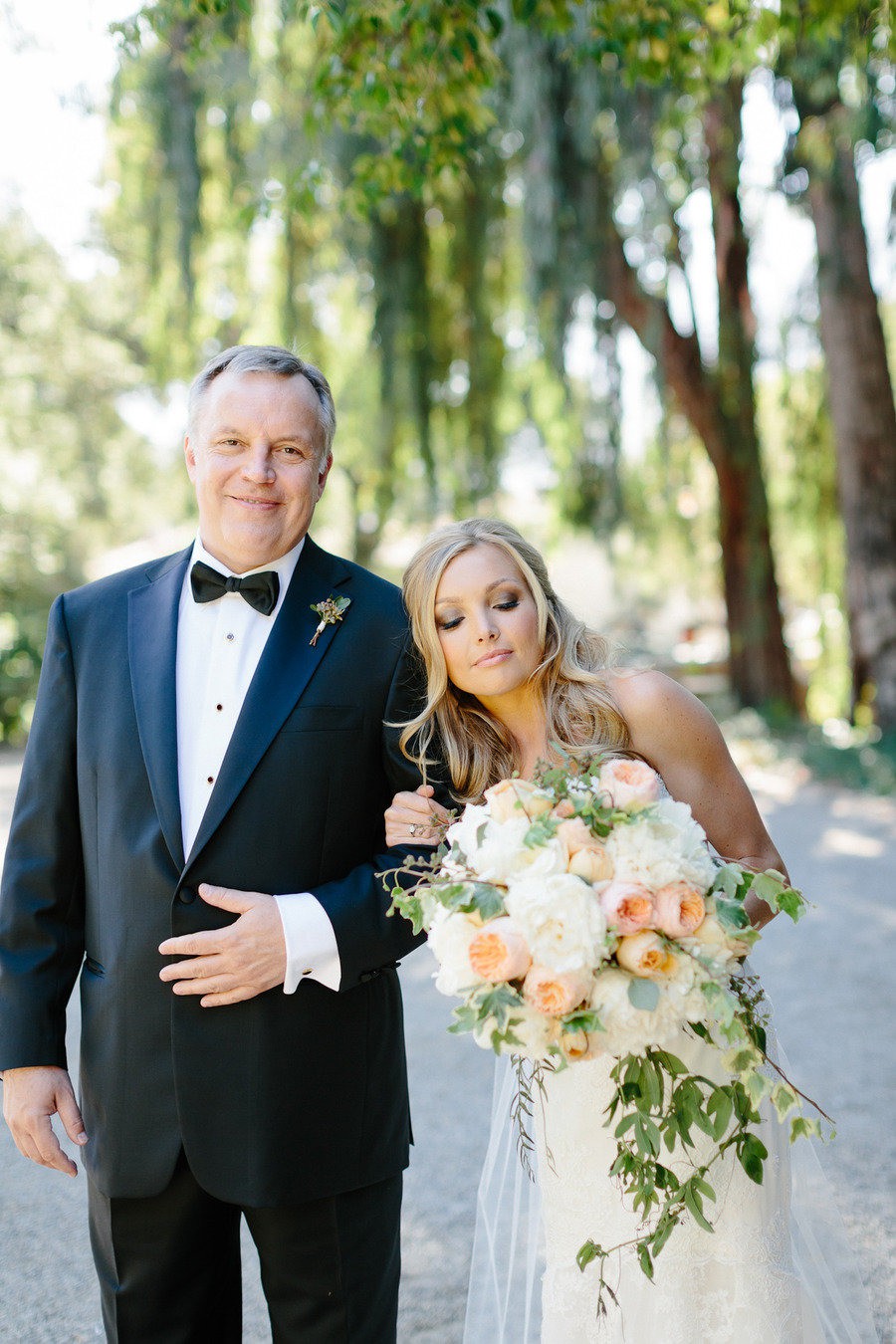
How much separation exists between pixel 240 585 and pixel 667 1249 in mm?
1410

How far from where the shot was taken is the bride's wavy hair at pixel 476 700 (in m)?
2.28

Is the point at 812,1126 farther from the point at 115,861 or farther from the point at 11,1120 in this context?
the point at 11,1120

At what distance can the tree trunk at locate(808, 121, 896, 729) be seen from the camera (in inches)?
396

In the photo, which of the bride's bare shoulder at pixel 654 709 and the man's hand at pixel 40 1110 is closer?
the man's hand at pixel 40 1110

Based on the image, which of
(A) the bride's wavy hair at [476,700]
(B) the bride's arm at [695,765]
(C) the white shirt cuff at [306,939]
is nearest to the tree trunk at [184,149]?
(A) the bride's wavy hair at [476,700]

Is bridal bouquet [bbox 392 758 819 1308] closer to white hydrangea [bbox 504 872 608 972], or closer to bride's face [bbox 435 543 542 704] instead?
white hydrangea [bbox 504 872 608 972]

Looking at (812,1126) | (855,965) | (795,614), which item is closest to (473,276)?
(855,965)

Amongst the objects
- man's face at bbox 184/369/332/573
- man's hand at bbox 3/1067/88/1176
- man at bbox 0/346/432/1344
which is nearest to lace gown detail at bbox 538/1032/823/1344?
man at bbox 0/346/432/1344

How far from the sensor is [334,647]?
201 cm

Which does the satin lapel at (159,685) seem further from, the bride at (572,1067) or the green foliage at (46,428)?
the green foliage at (46,428)

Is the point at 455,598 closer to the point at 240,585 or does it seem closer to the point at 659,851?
the point at 240,585

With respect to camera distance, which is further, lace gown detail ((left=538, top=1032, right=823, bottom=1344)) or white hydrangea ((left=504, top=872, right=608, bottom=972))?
lace gown detail ((left=538, top=1032, right=823, bottom=1344))

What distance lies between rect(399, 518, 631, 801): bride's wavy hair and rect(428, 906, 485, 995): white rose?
0.59 metres

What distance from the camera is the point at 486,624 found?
224cm
